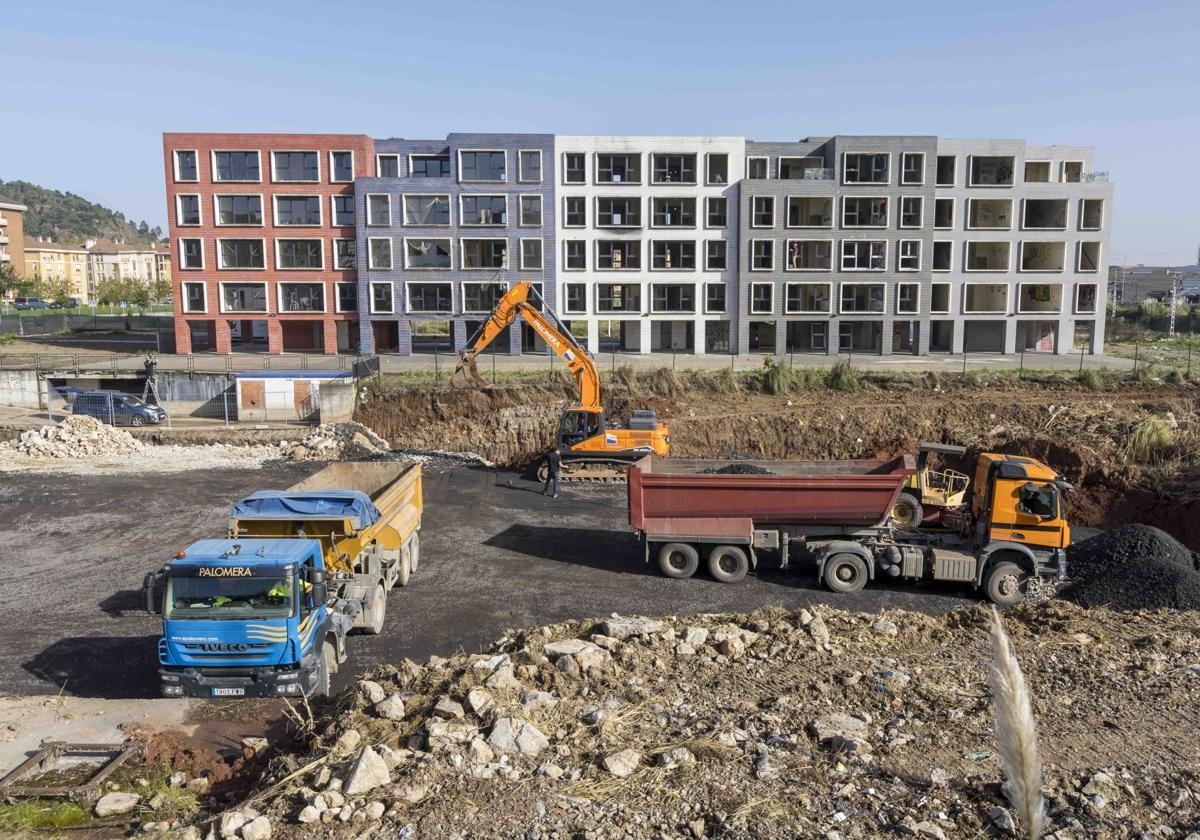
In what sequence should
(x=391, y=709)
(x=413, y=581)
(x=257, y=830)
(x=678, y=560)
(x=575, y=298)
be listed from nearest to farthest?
1. (x=257, y=830)
2. (x=391, y=709)
3. (x=413, y=581)
4. (x=678, y=560)
5. (x=575, y=298)

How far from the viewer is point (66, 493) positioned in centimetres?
2642

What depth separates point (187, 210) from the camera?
5644 cm

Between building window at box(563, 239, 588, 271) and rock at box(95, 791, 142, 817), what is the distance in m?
49.1

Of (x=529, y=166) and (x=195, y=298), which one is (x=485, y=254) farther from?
(x=195, y=298)

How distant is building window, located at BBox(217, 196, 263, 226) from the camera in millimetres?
56281

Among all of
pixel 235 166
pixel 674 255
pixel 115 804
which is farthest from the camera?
pixel 674 255

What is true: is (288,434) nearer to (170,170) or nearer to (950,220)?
(170,170)

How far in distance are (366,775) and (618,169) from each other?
5183cm

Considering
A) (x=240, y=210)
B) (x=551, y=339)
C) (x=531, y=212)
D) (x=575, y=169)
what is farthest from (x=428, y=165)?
(x=551, y=339)

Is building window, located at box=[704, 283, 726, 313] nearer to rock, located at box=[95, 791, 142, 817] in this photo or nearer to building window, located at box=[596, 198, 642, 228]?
building window, located at box=[596, 198, 642, 228]

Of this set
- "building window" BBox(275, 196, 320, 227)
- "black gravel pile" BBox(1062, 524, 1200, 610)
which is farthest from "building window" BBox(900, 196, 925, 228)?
"black gravel pile" BBox(1062, 524, 1200, 610)

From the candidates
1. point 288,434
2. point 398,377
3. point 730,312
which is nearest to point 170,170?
point 398,377

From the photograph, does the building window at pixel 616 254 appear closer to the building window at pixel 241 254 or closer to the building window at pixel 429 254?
the building window at pixel 429 254

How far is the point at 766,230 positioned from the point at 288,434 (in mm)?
33199
